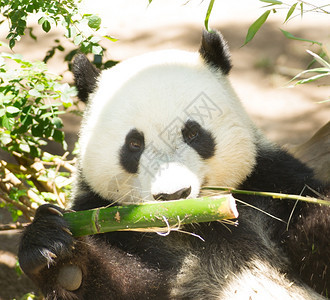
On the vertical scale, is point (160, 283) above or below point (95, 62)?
below

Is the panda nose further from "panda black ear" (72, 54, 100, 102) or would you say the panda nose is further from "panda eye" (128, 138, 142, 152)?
"panda black ear" (72, 54, 100, 102)

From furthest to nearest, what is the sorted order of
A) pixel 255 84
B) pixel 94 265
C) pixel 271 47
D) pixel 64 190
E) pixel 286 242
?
pixel 271 47 → pixel 255 84 → pixel 64 190 → pixel 286 242 → pixel 94 265

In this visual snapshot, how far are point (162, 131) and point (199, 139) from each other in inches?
8.2

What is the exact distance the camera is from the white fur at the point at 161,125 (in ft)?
8.82

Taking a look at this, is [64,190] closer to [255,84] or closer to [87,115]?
[87,115]

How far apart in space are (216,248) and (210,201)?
801 mm

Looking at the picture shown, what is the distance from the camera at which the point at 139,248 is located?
286 cm

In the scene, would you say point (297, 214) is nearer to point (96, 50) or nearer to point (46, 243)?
point (46, 243)

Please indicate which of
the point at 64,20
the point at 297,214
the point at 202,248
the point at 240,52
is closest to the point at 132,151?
the point at 202,248

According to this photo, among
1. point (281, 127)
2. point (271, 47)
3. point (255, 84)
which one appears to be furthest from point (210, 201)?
point (271, 47)

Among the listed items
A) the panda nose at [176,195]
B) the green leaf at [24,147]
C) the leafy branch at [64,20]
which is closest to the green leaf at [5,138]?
the green leaf at [24,147]

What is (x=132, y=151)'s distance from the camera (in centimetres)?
280

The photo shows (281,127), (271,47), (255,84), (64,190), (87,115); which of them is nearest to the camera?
(87,115)

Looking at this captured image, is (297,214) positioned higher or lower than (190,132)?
lower
